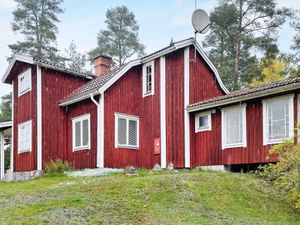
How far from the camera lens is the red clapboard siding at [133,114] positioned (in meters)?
16.8

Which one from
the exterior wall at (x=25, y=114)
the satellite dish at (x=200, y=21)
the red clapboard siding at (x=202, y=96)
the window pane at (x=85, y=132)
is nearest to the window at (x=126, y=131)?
the window pane at (x=85, y=132)

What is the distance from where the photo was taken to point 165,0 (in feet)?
57.2

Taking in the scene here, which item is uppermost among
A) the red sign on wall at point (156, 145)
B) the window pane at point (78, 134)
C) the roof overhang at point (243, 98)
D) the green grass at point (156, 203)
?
the roof overhang at point (243, 98)

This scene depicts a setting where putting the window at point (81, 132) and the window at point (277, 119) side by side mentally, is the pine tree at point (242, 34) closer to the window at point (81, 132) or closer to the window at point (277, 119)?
the window at point (81, 132)

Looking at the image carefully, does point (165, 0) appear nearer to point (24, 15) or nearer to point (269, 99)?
point (269, 99)

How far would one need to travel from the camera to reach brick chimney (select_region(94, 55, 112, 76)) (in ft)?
72.6

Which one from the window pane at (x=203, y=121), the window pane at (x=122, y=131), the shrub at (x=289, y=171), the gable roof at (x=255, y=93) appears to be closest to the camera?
the shrub at (x=289, y=171)

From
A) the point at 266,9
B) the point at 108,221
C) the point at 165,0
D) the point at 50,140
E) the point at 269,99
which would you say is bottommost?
the point at 108,221

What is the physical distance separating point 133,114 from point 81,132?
2476 mm

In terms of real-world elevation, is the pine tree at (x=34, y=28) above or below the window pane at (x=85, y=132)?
above

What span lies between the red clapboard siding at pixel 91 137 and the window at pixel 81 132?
0.66ft

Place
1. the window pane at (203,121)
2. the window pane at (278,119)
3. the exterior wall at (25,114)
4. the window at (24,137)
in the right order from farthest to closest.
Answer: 1. the window at (24,137)
2. the exterior wall at (25,114)
3. the window pane at (203,121)
4. the window pane at (278,119)

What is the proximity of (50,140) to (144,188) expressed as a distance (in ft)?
29.6

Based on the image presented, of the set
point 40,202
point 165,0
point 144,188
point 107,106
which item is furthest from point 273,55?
point 40,202
